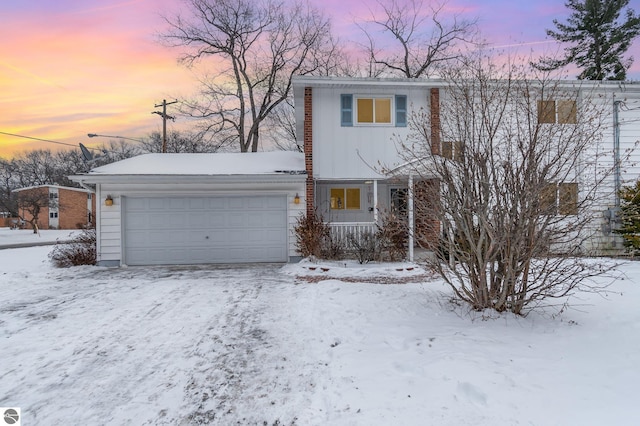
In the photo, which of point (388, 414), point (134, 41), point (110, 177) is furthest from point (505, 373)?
point (134, 41)

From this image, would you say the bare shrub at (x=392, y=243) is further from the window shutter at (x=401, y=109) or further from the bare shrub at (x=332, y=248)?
the window shutter at (x=401, y=109)

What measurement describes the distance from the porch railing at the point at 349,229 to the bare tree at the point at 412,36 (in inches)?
642

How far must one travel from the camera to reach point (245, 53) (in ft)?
80.1

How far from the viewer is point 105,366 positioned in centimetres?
372

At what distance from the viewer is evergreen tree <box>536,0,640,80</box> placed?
21781 millimetres

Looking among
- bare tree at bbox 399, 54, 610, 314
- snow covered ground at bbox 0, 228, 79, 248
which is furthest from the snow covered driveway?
snow covered ground at bbox 0, 228, 79, 248

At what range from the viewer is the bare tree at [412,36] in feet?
73.6

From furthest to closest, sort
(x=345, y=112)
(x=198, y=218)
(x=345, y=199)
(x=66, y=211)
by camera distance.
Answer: (x=66, y=211) < (x=345, y=199) < (x=345, y=112) < (x=198, y=218)

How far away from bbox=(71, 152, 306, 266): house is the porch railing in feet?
4.13

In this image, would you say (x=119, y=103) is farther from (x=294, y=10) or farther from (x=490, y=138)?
(x=490, y=138)

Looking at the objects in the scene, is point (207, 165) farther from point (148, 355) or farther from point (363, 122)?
point (148, 355)

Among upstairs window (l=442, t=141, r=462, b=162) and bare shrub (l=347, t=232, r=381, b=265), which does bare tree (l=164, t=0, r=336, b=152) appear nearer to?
bare shrub (l=347, t=232, r=381, b=265)

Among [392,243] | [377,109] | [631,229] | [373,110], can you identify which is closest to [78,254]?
[392,243]

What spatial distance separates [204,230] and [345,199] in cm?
513
